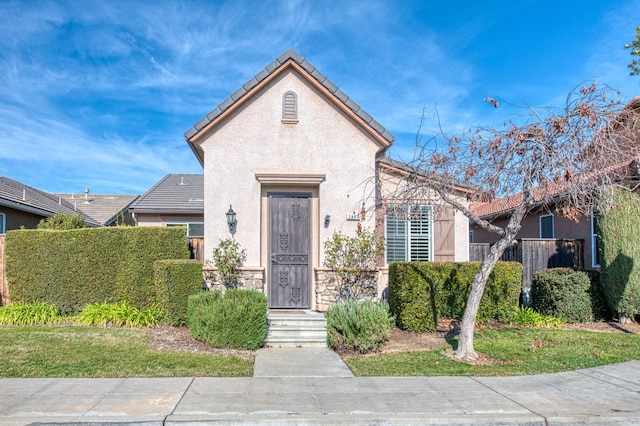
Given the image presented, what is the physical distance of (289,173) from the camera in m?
10.9

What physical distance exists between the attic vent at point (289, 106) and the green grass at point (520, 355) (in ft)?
18.5

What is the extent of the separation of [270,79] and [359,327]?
5.84m

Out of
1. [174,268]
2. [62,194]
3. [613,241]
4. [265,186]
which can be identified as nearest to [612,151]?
[613,241]

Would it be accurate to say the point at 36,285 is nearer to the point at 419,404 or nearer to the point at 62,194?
the point at 419,404

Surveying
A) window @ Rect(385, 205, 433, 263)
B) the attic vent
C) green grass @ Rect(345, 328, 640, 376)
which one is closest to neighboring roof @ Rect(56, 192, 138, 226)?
the attic vent

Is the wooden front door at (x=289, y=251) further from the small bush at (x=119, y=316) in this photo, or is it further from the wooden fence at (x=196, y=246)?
the small bush at (x=119, y=316)

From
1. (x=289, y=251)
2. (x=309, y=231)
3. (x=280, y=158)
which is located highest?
(x=280, y=158)

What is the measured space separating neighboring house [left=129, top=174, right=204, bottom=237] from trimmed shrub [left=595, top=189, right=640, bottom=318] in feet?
39.3

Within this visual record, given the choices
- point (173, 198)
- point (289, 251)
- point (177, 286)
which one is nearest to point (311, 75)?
point (289, 251)

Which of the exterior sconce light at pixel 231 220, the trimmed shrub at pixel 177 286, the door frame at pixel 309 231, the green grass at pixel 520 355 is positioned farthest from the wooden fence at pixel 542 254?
the trimmed shrub at pixel 177 286

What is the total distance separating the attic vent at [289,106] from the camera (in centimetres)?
1120

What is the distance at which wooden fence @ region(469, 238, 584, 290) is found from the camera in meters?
12.9

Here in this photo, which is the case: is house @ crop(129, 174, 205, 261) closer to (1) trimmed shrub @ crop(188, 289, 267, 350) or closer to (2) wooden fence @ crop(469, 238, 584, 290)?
(1) trimmed shrub @ crop(188, 289, 267, 350)

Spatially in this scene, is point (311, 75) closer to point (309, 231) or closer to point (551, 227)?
point (309, 231)
